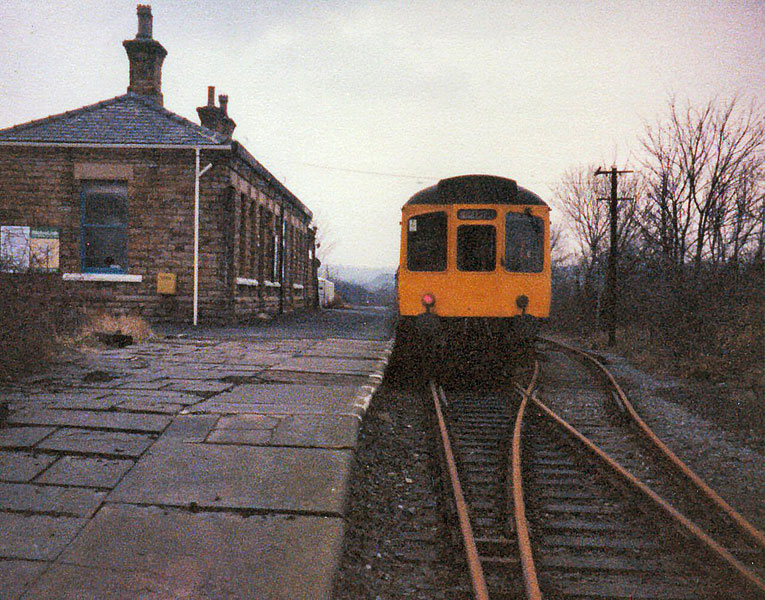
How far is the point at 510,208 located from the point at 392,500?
6423mm

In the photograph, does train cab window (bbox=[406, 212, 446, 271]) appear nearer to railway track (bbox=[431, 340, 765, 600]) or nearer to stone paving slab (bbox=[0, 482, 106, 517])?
railway track (bbox=[431, 340, 765, 600])

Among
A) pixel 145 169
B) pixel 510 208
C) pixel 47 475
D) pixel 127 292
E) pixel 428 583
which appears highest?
pixel 145 169

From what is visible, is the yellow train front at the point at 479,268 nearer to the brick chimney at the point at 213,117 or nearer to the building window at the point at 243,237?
the building window at the point at 243,237

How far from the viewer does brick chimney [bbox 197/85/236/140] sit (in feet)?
62.2

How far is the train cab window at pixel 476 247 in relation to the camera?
32.5ft

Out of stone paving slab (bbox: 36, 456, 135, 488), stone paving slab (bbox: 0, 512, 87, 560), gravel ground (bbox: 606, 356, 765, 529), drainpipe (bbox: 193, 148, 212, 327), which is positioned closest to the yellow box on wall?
drainpipe (bbox: 193, 148, 212, 327)

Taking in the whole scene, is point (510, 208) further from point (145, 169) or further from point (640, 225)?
point (640, 225)

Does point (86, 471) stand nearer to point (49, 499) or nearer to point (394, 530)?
point (49, 499)

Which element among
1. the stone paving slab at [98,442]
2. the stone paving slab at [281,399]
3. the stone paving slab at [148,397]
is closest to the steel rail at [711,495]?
the stone paving slab at [281,399]

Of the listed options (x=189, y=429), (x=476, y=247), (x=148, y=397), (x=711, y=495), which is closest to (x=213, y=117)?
(x=476, y=247)

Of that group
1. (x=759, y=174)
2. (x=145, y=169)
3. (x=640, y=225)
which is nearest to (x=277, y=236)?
(x=145, y=169)

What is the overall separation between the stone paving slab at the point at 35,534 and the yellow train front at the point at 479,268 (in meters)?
7.01

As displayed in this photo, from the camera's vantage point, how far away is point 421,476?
5074 mm

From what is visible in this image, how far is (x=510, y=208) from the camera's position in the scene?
988 centimetres
